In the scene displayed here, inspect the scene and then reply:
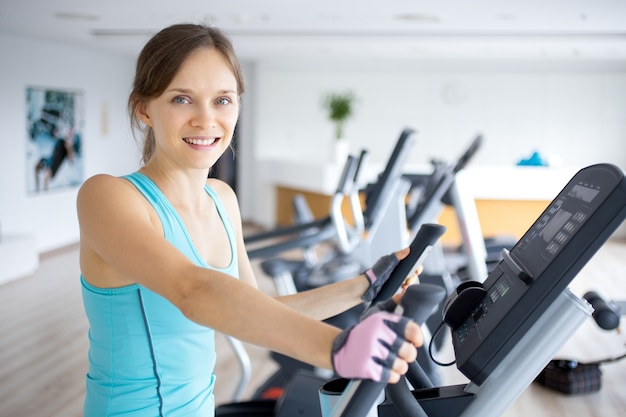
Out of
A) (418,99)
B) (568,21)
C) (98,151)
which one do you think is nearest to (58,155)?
(98,151)

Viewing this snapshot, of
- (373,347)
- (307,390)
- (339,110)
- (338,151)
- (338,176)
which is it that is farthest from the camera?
(339,110)

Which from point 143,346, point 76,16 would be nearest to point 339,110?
point 76,16

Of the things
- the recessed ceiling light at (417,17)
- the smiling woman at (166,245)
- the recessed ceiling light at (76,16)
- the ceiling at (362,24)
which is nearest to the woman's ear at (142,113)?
the smiling woman at (166,245)

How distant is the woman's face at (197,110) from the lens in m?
1.20

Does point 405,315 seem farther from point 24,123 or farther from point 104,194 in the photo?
point 24,123

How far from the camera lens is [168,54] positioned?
121 cm

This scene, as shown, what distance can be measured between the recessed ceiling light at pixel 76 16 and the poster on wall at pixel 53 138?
170cm

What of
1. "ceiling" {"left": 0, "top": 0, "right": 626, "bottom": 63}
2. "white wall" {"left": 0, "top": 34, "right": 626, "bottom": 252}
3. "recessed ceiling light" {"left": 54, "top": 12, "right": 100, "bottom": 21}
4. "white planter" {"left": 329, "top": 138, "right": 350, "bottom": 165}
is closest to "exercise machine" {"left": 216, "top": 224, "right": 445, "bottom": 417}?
"ceiling" {"left": 0, "top": 0, "right": 626, "bottom": 63}

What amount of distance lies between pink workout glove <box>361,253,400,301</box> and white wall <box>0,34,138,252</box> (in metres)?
6.28

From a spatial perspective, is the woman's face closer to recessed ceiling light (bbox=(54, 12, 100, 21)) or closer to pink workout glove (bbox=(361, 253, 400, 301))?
pink workout glove (bbox=(361, 253, 400, 301))

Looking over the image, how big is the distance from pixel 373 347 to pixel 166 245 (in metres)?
0.35

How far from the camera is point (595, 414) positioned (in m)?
3.46

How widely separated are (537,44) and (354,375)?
687cm

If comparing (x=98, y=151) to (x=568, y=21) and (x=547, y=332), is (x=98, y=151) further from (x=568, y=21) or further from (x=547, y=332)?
(x=547, y=332)
